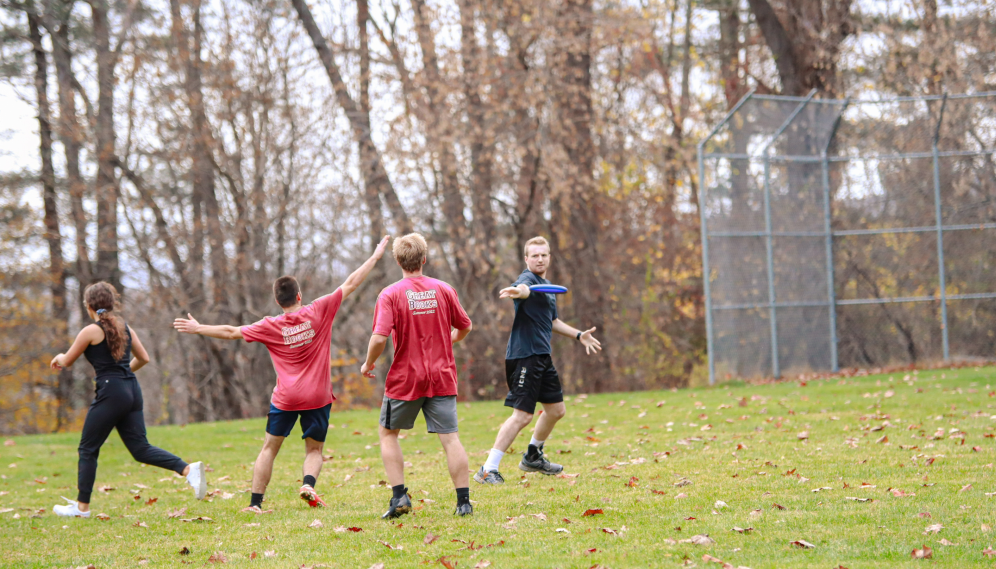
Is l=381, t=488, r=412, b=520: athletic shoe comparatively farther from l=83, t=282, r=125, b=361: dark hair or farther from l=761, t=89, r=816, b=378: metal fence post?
l=761, t=89, r=816, b=378: metal fence post

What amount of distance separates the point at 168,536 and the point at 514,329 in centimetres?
297

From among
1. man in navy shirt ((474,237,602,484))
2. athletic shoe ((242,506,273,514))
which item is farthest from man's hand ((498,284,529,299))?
athletic shoe ((242,506,273,514))

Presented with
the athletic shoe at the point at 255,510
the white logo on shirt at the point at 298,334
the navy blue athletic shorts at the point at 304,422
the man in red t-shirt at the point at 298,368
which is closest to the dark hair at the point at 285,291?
the man in red t-shirt at the point at 298,368

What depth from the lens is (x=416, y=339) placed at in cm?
554

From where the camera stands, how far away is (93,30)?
1762cm

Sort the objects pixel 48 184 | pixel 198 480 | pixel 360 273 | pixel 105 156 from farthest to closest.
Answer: pixel 48 184
pixel 105 156
pixel 198 480
pixel 360 273

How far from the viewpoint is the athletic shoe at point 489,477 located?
6844mm

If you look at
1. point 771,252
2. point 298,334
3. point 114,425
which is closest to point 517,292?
point 298,334

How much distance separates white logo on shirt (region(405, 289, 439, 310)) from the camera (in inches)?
218

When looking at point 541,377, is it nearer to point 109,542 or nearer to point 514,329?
point 514,329

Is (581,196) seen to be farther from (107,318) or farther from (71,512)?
(71,512)

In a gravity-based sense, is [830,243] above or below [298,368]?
above

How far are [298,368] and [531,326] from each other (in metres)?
1.86

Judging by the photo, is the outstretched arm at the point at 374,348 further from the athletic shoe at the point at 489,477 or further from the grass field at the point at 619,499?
the athletic shoe at the point at 489,477
